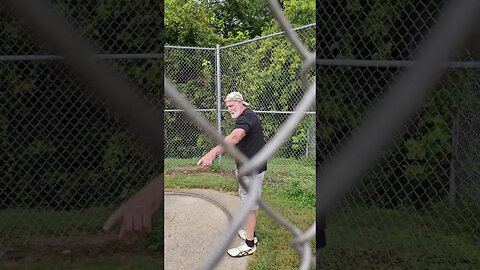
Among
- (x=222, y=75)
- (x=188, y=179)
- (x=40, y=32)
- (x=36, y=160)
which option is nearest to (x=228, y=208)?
(x=188, y=179)

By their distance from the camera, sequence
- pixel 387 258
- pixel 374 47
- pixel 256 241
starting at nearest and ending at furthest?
pixel 374 47 → pixel 387 258 → pixel 256 241

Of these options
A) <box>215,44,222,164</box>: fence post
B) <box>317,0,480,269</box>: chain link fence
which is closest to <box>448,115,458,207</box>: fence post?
<box>317,0,480,269</box>: chain link fence

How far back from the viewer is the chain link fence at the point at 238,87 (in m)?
3.65

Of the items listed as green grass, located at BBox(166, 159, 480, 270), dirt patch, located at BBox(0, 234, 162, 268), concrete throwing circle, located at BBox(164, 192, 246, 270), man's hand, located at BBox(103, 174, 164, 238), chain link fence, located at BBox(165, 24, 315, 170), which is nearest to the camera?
man's hand, located at BBox(103, 174, 164, 238)

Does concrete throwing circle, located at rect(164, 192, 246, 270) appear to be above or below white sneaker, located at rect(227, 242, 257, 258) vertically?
above

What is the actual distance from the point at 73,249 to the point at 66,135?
1.31 ft

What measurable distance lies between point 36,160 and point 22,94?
0.54 feet

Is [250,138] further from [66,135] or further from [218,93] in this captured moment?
[218,93]

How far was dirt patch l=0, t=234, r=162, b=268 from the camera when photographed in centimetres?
105

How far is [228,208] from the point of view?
3.38m

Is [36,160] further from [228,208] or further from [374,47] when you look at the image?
[228,208]

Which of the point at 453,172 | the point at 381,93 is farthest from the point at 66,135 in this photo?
the point at 453,172

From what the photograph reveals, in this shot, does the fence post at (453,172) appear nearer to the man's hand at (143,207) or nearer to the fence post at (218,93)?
the man's hand at (143,207)

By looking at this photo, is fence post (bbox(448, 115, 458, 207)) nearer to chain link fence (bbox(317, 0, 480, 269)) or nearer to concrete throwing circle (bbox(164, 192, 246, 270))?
chain link fence (bbox(317, 0, 480, 269))
